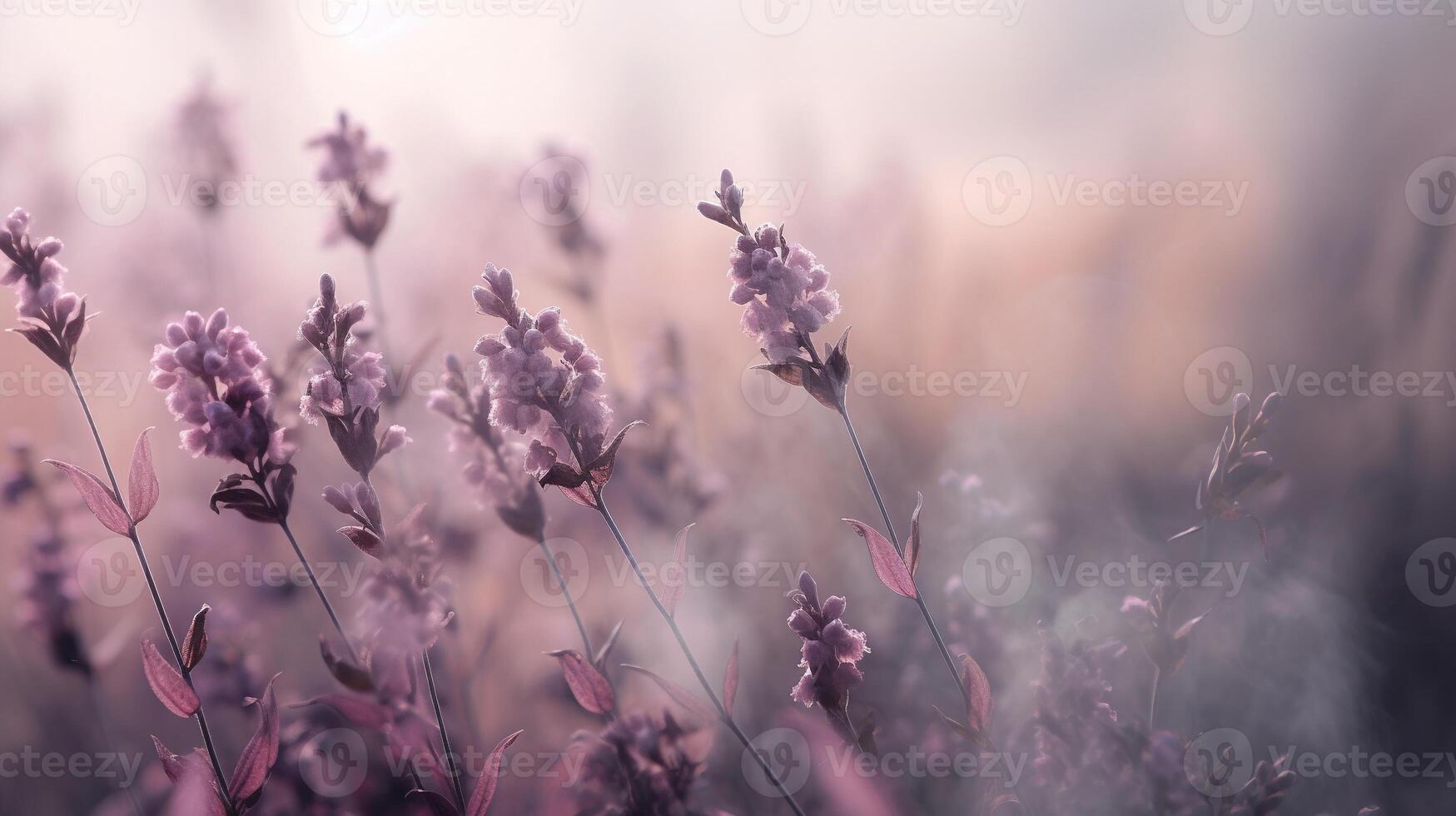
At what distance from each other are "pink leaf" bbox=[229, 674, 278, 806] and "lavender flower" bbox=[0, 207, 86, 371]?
1.92 ft

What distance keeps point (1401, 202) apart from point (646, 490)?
3.08 m

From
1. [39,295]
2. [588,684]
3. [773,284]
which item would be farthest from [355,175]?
[588,684]

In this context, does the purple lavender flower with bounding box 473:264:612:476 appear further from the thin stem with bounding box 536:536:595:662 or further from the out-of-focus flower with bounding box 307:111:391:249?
the out-of-focus flower with bounding box 307:111:391:249

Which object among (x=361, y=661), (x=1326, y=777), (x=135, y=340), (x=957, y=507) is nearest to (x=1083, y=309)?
(x=957, y=507)

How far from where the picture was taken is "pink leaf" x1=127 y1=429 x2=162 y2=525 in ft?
3.92

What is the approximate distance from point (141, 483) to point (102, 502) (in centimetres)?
6

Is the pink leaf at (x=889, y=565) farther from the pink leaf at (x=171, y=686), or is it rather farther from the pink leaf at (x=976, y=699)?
the pink leaf at (x=171, y=686)

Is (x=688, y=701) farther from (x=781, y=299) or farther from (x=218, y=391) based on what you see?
(x=218, y=391)

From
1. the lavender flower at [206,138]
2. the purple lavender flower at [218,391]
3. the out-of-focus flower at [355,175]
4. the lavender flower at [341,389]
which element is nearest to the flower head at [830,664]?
the lavender flower at [341,389]

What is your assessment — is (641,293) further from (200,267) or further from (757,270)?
(757,270)

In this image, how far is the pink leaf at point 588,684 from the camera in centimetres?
118

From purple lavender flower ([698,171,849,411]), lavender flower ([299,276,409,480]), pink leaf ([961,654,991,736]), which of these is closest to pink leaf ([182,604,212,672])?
lavender flower ([299,276,409,480])

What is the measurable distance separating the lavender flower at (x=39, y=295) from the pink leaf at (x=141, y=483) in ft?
0.51

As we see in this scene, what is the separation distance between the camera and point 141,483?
121 cm
